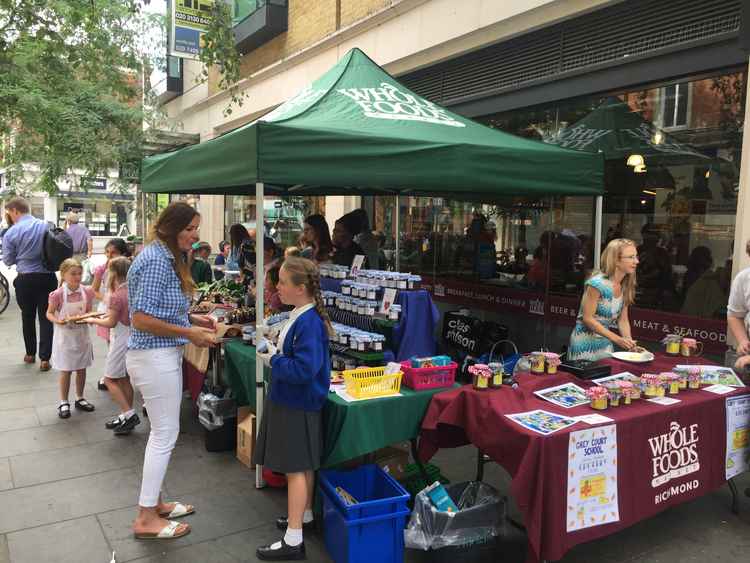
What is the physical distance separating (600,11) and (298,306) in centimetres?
548

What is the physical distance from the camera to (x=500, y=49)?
807 cm

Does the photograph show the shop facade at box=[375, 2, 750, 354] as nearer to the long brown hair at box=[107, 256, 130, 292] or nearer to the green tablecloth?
the green tablecloth

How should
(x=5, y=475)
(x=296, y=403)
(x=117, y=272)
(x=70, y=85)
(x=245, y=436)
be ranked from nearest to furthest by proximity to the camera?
(x=296, y=403) → (x=5, y=475) → (x=245, y=436) → (x=117, y=272) → (x=70, y=85)

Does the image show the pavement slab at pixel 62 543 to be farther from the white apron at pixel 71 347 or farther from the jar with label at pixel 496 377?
the jar with label at pixel 496 377

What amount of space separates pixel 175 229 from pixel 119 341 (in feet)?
7.58

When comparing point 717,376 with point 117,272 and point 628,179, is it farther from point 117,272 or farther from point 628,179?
point 117,272

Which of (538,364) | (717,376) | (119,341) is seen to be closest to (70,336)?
(119,341)

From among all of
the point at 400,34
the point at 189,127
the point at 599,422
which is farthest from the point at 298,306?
the point at 189,127

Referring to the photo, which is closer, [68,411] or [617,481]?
[617,481]

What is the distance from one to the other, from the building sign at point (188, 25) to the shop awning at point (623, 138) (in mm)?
5841

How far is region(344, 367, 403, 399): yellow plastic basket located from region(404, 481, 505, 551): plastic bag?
64 centimetres

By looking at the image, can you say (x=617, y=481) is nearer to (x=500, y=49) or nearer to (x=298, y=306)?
(x=298, y=306)

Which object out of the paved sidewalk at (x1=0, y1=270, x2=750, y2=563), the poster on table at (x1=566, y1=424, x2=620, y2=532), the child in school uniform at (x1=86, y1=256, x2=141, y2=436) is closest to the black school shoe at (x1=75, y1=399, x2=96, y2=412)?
the paved sidewalk at (x1=0, y1=270, x2=750, y2=563)

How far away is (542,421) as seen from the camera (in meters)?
3.09
